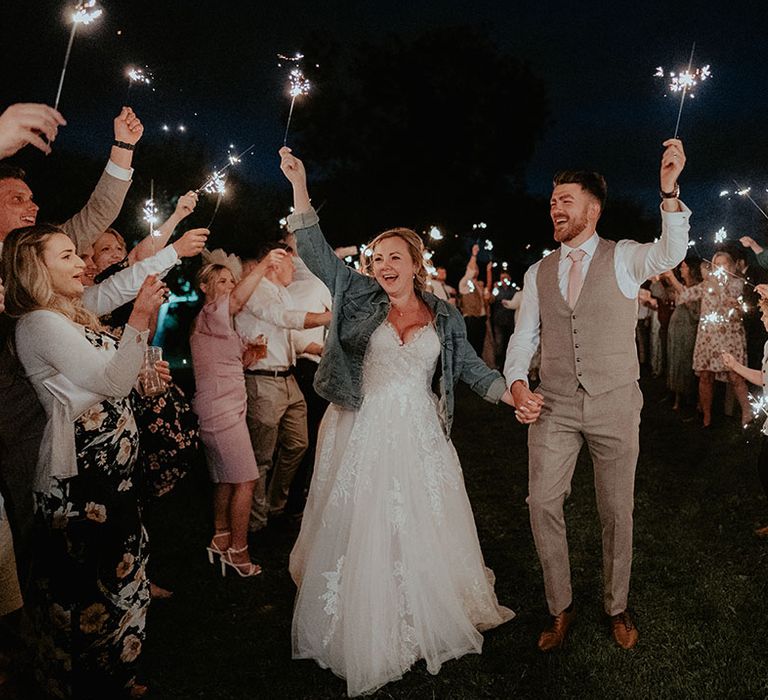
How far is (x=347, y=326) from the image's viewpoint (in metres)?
4.06

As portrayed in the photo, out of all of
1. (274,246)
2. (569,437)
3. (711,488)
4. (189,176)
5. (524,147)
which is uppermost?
(524,147)

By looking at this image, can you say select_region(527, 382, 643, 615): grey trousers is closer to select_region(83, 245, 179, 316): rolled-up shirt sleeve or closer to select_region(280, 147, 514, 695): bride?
select_region(280, 147, 514, 695): bride

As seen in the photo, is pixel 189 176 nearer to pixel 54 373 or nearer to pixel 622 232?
pixel 54 373

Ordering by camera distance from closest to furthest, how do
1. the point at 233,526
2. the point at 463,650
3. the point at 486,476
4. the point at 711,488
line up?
1. the point at 463,650
2. the point at 233,526
3. the point at 711,488
4. the point at 486,476

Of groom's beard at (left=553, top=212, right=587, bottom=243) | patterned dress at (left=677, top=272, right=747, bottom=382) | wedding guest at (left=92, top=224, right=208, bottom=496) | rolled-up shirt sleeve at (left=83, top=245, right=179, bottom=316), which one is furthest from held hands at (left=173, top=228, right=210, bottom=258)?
patterned dress at (left=677, top=272, right=747, bottom=382)

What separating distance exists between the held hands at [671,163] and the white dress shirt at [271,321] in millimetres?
2790

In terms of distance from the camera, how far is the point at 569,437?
13.1ft

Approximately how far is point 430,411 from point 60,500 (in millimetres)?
2057

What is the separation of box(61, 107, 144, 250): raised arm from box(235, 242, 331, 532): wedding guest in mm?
1351

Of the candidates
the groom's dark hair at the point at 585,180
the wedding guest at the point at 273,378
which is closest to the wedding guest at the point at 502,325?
the wedding guest at the point at 273,378

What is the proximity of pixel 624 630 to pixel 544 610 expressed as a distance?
56cm

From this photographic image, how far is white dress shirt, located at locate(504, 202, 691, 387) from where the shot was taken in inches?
146

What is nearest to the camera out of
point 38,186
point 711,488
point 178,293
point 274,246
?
point 274,246

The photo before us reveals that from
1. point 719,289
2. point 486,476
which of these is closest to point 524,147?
point 719,289
